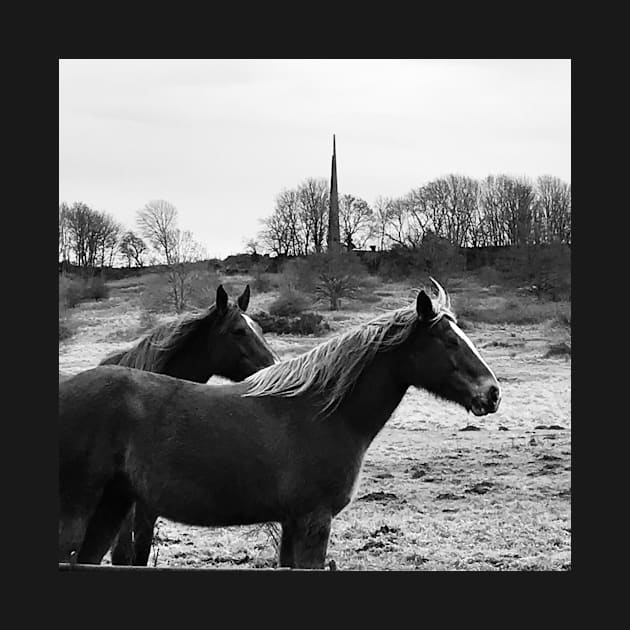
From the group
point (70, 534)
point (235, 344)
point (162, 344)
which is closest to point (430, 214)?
point (235, 344)

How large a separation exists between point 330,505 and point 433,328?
904 mm

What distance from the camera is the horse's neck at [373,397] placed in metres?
3.73

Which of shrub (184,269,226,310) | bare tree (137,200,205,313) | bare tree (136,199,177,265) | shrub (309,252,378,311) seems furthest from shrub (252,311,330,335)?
bare tree (136,199,177,265)

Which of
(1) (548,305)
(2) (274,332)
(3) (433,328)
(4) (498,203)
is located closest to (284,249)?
(2) (274,332)

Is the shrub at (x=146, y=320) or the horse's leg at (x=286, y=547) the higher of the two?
the shrub at (x=146, y=320)

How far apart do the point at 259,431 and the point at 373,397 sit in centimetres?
54

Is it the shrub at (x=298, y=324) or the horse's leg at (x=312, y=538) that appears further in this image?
the shrub at (x=298, y=324)

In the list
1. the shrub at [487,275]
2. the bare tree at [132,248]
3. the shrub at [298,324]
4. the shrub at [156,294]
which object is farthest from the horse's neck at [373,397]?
the bare tree at [132,248]

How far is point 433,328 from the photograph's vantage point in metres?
3.74

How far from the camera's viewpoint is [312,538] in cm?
354

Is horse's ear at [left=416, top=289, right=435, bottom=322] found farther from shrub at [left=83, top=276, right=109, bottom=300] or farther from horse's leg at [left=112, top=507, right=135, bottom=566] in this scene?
shrub at [left=83, top=276, right=109, bottom=300]

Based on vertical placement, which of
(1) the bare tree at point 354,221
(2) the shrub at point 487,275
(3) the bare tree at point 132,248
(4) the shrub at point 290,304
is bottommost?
(4) the shrub at point 290,304

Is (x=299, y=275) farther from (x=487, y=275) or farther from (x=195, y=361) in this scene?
(x=195, y=361)

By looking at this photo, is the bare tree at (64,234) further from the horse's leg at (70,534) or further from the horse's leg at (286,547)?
the horse's leg at (286,547)
